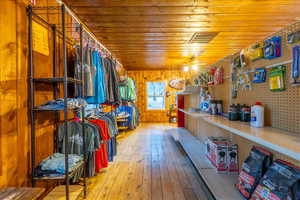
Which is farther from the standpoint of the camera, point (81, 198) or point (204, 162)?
point (204, 162)

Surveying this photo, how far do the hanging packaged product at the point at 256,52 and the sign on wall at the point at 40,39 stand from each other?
2099 mm

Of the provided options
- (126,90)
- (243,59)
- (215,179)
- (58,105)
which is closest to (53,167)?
(58,105)

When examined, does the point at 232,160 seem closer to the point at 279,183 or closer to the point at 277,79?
the point at 279,183

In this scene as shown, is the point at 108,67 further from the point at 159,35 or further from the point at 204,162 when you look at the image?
the point at 204,162

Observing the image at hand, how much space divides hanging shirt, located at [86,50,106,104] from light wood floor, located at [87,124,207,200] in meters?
1.15

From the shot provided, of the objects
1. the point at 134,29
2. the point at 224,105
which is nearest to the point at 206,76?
the point at 224,105

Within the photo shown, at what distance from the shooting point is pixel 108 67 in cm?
286

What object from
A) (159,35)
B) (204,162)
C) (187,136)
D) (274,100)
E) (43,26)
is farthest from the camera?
(187,136)

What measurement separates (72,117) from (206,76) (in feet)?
7.52

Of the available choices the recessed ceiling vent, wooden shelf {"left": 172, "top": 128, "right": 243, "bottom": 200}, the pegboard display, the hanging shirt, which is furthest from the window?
the hanging shirt

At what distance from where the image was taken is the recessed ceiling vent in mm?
3666

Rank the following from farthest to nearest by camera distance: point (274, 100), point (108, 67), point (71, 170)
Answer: point (108, 67), point (71, 170), point (274, 100)

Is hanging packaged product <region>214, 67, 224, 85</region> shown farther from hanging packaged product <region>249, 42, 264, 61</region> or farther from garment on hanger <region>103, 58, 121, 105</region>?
garment on hanger <region>103, 58, 121, 105</region>

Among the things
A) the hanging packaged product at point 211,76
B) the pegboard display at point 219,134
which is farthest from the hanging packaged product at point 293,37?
the hanging packaged product at point 211,76
